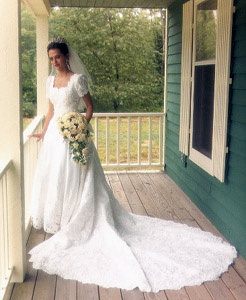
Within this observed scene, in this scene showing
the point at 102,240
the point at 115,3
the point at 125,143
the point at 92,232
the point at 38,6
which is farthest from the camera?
the point at 125,143

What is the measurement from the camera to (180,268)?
10.8 ft

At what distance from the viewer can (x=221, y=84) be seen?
3.95 metres

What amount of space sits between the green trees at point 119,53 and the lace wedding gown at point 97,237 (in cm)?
821

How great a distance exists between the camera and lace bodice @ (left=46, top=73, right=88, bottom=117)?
4.07 metres

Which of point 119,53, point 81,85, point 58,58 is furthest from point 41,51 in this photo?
point 119,53

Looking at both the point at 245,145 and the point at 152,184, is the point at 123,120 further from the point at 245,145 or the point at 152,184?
the point at 245,145

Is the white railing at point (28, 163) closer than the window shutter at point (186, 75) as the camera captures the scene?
Yes

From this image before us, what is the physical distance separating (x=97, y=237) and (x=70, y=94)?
1.37 meters

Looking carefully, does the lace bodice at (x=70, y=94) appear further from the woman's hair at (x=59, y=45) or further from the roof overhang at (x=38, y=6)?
the roof overhang at (x=38, y=6)

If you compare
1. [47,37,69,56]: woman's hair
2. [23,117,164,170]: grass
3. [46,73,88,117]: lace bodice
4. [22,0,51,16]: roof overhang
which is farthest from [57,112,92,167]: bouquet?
[23,117,164,170]: grass

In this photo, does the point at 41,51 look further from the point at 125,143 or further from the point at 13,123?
the point at 125,143

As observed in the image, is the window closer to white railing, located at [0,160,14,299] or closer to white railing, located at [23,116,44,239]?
white railing, located at [23,116,44,239]

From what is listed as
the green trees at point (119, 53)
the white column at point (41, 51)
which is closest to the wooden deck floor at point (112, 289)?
the white column at point (41, 51)

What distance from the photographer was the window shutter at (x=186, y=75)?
16.8 feet
